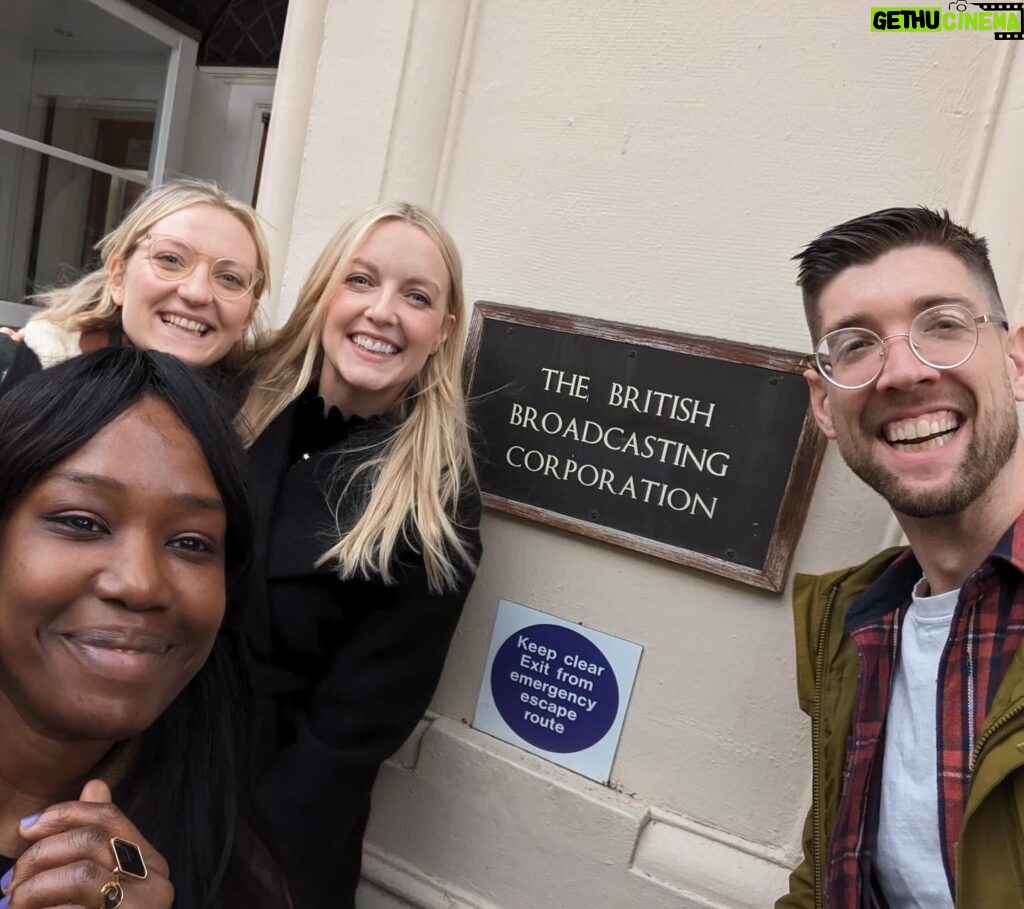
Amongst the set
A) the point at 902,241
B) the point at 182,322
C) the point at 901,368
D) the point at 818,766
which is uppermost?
the point at 902,241

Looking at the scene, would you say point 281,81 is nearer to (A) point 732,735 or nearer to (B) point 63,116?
(B) point 63,116

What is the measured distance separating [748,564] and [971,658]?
58 cm

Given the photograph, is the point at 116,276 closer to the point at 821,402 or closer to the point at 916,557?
the point at 821,402

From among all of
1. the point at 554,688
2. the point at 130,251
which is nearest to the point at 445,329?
the point at 130,251

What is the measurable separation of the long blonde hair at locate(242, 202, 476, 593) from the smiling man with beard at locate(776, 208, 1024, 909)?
841 mm

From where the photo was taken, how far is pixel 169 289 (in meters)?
1.89

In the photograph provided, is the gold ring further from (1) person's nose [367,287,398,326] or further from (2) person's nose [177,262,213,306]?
(2) person's nose [177,262,213,306]

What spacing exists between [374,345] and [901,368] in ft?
3.71

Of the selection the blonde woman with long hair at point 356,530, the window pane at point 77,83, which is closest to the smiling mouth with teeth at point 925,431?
the blonde woman with long hair at point 356,530

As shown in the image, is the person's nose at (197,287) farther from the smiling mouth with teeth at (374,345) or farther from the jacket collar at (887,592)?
the jacket collar at (887,592)

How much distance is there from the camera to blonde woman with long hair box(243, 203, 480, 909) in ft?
5.57

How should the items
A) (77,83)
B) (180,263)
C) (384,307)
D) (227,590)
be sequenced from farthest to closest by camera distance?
(77,83)
(180,263)
(384,307)
(227,590)

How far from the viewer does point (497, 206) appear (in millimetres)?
2154

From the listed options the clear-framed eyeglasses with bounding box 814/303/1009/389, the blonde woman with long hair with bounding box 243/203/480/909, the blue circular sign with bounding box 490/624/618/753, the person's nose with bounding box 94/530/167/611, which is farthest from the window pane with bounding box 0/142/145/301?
the clear-framed eyeglasses with bounding box 814/303/1009/389
